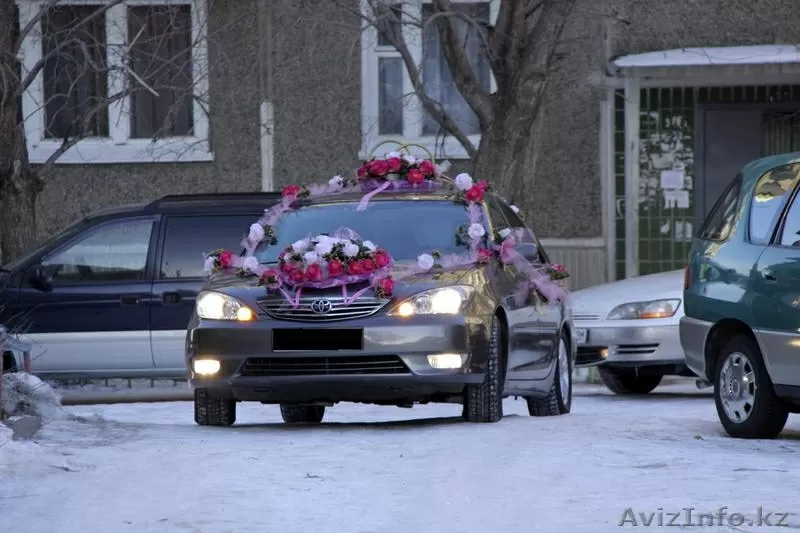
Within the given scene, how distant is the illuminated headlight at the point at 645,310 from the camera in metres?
16.0

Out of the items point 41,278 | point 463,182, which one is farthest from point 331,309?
point 41,278

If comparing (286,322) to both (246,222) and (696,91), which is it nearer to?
(246,222)

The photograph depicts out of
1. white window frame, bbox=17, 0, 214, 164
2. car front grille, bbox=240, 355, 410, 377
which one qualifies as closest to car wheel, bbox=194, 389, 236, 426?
car front grille, bbox=240, 355, 410, 377

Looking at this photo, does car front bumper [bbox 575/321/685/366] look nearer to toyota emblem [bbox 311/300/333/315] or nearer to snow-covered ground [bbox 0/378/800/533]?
snow-covered ground [bbox 0/378/800/533]

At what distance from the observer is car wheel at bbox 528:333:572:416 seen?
44.3 ft

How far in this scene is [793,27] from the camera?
76.6 ft

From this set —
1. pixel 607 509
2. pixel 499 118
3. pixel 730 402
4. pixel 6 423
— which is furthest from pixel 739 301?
pixel 499 118

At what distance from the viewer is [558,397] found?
13.6 meters

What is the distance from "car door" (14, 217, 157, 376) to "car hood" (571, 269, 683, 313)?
3756 millimetres

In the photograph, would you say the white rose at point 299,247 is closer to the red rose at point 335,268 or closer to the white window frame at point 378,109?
the red rose at point 335,268

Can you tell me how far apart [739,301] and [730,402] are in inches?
25.7

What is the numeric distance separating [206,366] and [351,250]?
112cm

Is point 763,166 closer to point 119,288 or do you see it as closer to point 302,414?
point 302,414

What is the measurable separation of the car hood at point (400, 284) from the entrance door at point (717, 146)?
1223 cm
